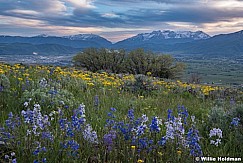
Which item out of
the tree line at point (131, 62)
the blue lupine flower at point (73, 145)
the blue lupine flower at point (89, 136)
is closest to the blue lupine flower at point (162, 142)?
the blue lupine flower at point (89, 136)

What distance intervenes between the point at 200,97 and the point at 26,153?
20.4 feet

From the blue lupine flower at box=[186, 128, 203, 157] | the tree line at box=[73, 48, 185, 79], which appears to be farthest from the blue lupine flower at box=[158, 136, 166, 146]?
the tree line at box=[73, 48, 185, 79]

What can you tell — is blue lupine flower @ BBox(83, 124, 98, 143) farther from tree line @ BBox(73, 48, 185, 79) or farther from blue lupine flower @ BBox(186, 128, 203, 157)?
tree line @ BBox(73, 48, 185, 79)

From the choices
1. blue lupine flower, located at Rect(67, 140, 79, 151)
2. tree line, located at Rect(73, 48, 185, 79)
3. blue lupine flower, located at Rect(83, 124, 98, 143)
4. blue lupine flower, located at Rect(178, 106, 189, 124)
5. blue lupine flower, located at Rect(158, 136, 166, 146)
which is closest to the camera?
blue lupine flower, located at Rect(67, 140, 79, 151)

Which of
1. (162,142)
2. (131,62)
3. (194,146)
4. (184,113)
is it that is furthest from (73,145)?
(131,62)

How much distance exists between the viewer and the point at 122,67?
23.6m

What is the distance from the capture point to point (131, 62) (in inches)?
939

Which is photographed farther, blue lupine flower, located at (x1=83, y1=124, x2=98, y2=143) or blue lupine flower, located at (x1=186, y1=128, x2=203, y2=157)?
blue lupine flower, located at (x1=83, y1=124, x2=98, y2=143)

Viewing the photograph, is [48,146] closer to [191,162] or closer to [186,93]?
[191,162]

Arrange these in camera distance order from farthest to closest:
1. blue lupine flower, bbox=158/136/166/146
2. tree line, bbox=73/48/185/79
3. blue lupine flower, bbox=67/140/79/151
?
tree line, bbox=73/48/185/79
blue lupine flower, bbox=158/136/166/146
blue lupine flower, bbox=67/140/79/151

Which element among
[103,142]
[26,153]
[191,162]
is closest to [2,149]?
[26,153]

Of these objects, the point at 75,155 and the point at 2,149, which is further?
the point at 2,149

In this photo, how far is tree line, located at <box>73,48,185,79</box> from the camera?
23.5 meters

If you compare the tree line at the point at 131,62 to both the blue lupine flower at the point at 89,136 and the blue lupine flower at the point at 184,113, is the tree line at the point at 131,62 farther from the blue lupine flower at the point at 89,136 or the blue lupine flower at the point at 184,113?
the blue lupine flower at the point at 89,136
